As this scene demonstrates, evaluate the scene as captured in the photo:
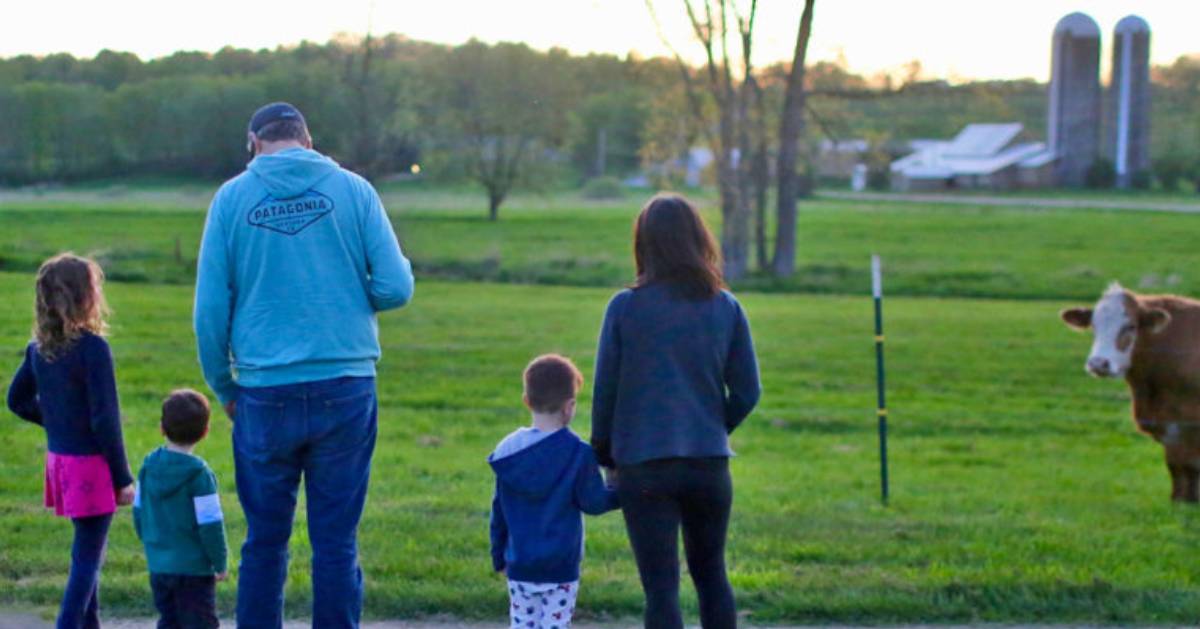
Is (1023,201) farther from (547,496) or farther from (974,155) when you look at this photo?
(547,496)

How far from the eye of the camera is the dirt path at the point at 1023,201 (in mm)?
61062

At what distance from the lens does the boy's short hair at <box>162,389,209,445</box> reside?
209 inches

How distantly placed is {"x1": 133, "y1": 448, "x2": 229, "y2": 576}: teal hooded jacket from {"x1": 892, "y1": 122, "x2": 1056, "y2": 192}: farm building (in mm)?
73833

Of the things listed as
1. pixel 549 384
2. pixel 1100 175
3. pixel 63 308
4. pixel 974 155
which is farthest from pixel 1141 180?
pixel 63 308

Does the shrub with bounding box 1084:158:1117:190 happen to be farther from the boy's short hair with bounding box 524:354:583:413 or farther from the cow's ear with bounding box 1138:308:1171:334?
the boy's short hair with bounding box 524:354:583:413

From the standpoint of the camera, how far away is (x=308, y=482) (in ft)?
16.5

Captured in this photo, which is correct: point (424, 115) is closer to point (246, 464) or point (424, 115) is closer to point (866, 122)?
point (866, 122)

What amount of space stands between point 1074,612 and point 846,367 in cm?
1421

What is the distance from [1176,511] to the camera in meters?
10.2

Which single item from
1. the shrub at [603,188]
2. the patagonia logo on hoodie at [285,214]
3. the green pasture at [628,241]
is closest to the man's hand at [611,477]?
the patagonia logo on hoodie at [285,214]

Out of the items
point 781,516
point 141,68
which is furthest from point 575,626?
point 141,68

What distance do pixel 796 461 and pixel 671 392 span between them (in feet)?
27.9

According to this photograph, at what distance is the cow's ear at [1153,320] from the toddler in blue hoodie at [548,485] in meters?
6.70

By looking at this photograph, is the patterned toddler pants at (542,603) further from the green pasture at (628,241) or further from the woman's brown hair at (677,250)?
Answer: the green pasture at (628,241)
